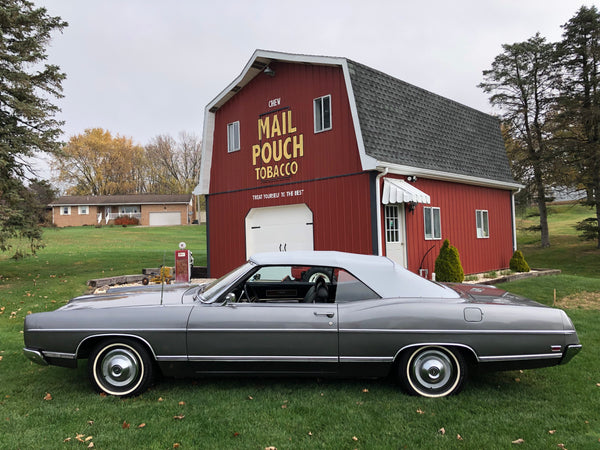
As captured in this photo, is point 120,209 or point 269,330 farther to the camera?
point 120,209

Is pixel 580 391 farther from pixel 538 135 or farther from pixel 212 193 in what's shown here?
pixel 538 135

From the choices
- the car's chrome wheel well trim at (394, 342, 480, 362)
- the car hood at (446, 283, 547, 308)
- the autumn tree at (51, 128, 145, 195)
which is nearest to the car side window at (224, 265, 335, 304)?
the car's chrome wheel well trim at (394, 342, 480, 362)

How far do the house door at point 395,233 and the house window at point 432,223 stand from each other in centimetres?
94

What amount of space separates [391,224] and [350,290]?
22.1 ft

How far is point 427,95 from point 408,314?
11.0m

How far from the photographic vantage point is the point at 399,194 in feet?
31.5

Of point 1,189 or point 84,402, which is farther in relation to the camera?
point 1,189

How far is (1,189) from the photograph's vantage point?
11.6m

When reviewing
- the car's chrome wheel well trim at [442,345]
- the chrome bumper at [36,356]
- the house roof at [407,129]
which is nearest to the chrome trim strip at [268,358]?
the car's chrome wheel well trim at [442,345]

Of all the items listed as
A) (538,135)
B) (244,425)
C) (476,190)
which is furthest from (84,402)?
(538,135)

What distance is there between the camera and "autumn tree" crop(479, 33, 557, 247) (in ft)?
78.7

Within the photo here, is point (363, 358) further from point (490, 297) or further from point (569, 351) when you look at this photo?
point (569, 351)

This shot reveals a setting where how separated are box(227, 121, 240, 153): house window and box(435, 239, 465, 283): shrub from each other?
6.88 m

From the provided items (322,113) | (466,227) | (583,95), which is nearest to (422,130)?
(322,113)
